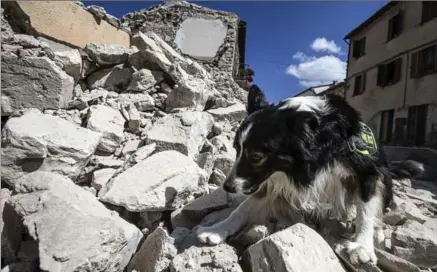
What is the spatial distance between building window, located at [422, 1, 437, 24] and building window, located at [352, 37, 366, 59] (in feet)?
19.3

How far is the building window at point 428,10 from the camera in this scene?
49.1 feet

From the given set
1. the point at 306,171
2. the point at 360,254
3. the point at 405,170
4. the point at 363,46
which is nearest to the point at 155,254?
the point at 306,171

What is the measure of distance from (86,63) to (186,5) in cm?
1150

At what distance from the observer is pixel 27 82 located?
4488 millimetres

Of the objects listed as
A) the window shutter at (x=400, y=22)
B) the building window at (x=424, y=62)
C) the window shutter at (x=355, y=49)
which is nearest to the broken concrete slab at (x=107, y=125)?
the building window at (x=424, y=62)

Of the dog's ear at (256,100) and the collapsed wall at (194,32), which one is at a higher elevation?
the collapsed wall at (194,32)

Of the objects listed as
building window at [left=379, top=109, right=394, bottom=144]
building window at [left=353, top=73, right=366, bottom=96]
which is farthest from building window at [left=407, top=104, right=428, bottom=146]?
building window at [left=353, top=73, right=366, bottom=96]

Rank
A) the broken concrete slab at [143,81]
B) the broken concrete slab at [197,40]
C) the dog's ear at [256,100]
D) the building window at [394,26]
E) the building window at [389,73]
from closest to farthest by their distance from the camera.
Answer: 1. the dog's ear at [256,100]
2. the broken concrete slab at [143,81]
3. the broken concrete slab at [197,40]
4. the building window at [389,73]
5. the building window at [394,26]

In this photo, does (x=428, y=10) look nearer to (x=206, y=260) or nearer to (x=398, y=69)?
(x=398, y=69)

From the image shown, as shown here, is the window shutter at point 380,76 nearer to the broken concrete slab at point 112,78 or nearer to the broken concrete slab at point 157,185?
the broken concrete slab at point 112,78

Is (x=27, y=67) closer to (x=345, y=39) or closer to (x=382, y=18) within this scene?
(x=382, y=18)

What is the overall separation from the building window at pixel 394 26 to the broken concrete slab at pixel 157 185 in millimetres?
17885

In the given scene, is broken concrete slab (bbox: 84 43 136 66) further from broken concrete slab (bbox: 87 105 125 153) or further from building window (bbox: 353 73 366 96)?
building window (bbox: 353 73 366 96)

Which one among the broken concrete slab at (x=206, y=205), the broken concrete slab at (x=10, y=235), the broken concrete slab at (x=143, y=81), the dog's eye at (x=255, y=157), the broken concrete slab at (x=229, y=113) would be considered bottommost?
the broken concrete slab at (x=10, y=235)
